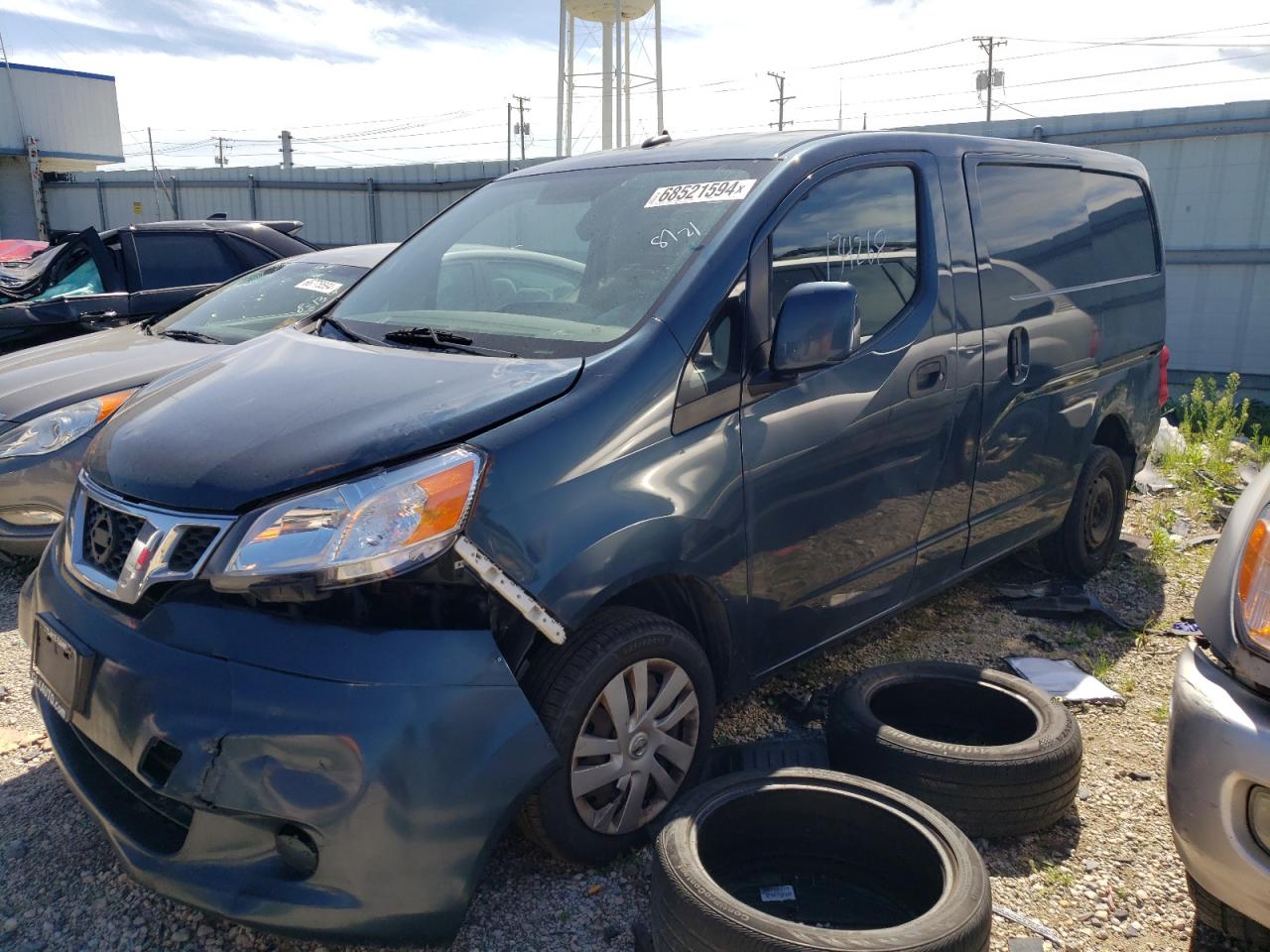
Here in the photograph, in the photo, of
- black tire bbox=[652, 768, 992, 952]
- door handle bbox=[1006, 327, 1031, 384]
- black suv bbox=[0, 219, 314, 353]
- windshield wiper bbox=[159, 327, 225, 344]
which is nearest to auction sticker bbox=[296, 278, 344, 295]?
windshield wiper bbox=[159, 327, 225, 344]

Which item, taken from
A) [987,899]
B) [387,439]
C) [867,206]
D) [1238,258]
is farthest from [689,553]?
[1238,258]

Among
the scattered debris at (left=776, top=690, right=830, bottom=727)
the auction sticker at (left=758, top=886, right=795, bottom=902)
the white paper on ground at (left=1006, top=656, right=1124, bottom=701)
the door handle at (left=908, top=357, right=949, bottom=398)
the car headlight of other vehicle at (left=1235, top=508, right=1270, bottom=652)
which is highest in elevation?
the door handle at (left=908, top=357, right=949, bottom=398)

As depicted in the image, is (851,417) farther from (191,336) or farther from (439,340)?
(191,336)

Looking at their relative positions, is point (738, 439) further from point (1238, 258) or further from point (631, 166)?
point (1238, 258)

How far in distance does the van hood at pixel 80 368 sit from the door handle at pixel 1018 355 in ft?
11.7

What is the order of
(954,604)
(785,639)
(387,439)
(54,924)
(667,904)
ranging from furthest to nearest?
(954,604)
(785,639)
(54,924)
(387,439)
(667,904)

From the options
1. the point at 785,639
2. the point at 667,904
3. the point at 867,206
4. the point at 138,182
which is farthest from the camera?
the point at 138,182

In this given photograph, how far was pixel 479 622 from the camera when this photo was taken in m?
2.19

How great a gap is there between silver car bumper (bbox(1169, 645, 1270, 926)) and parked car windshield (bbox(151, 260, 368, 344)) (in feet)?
14.9

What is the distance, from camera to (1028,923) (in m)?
2.49

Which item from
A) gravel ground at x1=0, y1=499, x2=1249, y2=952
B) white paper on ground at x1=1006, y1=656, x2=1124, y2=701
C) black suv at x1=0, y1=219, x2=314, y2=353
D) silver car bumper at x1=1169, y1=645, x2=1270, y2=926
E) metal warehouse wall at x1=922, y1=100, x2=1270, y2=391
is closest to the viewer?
silver car bumper at x1=1169, y1=645, x2=1270, y2=926

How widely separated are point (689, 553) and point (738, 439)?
35 cm

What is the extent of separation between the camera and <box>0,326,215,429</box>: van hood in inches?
176

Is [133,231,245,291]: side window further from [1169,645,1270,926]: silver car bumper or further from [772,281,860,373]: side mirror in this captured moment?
[1169,645,1270,926]: silver car bumper
